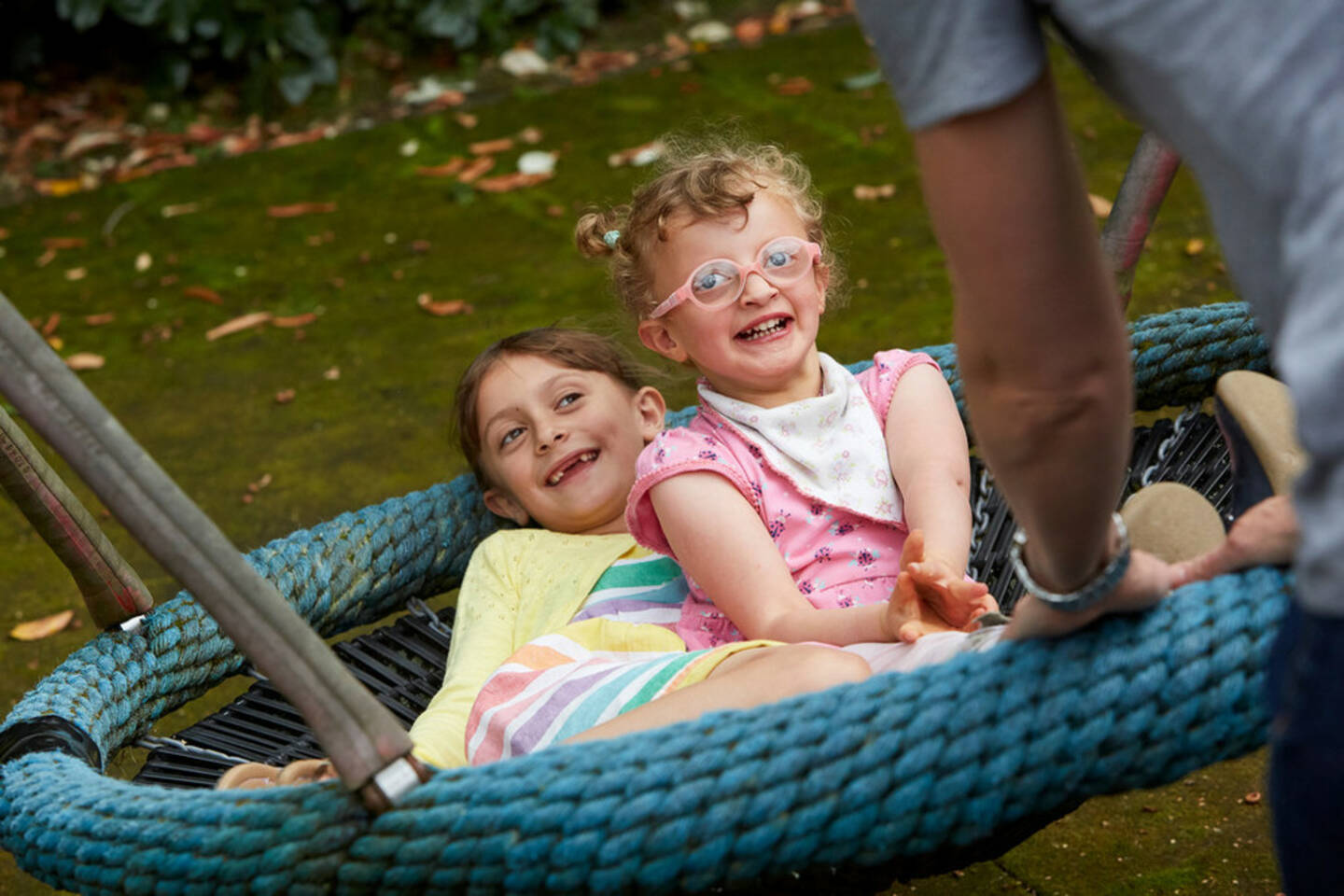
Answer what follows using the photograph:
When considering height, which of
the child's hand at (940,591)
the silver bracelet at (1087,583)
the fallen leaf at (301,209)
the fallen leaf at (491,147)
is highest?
the silver bracelet at (1087,583)

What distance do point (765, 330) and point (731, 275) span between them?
79 millimetres

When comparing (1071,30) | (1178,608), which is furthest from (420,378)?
(1071,30)

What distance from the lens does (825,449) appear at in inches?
64.9

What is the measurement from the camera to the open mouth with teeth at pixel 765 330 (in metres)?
1.63

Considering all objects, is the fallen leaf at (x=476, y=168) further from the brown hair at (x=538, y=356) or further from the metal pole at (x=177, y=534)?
the metal pole at (x=177, y=534)

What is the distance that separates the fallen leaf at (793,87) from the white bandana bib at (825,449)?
2593 millimetres

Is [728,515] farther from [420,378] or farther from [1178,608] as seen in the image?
[420,378]

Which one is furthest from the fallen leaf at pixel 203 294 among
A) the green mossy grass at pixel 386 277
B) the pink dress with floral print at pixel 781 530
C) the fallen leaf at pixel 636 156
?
the pink dress with floral print at pixel 781 530

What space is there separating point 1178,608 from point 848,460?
71 centimetres

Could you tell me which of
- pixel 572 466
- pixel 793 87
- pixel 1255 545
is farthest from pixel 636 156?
pixel 1255 545

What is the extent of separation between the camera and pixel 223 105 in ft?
14.9

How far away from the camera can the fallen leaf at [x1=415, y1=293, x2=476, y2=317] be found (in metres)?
3.29

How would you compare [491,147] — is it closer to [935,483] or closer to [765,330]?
[765,330]

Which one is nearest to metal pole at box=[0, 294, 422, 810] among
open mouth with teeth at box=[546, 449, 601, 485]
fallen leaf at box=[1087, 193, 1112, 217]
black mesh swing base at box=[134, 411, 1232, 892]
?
black mesh swing base at box=[134, 411, 1232, 892]
